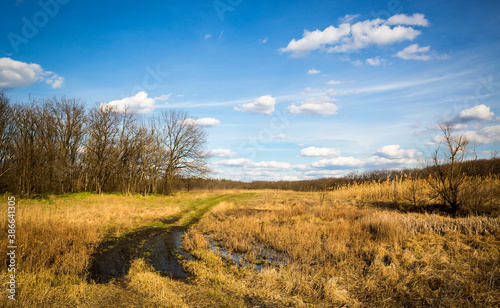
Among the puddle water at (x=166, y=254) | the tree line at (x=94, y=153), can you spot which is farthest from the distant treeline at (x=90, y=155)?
the puddle water at (x=166, y=254)

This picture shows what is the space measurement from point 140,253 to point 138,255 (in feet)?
0.78

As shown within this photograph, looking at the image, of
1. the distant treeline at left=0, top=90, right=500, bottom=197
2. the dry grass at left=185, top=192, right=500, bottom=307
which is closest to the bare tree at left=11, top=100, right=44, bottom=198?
the distant treeline at left=0, top=90, right=500, bottom=197

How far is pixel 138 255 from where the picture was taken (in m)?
8.69

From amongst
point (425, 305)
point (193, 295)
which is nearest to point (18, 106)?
point (193, 295)

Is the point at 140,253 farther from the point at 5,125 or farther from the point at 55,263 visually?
the point at 5,125

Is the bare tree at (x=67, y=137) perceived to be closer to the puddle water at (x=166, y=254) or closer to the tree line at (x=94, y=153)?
the tree line at (x=94, y=153)

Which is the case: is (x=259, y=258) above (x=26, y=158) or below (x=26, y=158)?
below

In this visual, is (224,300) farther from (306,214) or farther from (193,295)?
(306,214)

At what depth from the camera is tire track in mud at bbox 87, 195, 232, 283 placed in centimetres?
714

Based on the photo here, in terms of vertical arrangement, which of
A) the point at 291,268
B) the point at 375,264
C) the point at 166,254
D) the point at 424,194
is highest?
the point at 424,194

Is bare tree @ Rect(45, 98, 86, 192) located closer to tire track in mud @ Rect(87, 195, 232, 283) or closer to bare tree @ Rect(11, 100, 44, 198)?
bare tree @ Rect(11, 100, 44, 198)

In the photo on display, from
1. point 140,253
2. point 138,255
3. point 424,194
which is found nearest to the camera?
point 138,255

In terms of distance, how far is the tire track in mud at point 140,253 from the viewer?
23.4 ft

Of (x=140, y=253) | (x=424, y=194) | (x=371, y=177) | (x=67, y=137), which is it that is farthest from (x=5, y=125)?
(x=371, y=177)
